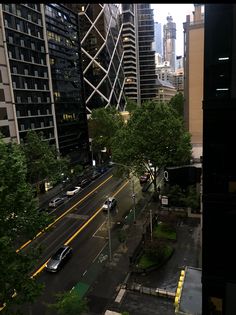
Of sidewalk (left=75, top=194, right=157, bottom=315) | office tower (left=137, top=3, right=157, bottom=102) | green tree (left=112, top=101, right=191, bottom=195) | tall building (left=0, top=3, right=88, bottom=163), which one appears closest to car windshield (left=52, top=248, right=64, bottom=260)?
sidewalk (left=75, top=194, right=157, bottom=315)

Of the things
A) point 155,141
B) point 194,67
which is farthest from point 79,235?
point 194,67

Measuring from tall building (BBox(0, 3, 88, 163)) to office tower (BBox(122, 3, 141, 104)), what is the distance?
86848mm

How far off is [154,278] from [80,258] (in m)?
8.76

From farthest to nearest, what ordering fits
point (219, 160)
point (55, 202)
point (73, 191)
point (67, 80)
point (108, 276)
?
point (67, 80), point (73, 191), point (55, 202), point (108, 276), point (219, 160)

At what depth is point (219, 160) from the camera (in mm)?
9672

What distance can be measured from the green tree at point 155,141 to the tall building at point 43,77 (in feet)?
66.0

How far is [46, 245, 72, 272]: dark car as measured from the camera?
28.0 metres

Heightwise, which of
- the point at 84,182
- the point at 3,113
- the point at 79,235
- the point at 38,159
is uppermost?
the point at 3,113

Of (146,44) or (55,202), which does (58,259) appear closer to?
(55,202)

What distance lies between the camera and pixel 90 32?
10812 cm

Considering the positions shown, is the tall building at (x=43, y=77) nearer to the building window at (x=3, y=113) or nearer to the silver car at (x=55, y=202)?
the building window at (x=3, y=113)

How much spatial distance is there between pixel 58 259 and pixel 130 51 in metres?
143

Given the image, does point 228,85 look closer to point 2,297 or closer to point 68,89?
point 2,297

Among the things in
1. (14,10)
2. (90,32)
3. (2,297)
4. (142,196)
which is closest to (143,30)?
(90,32)
